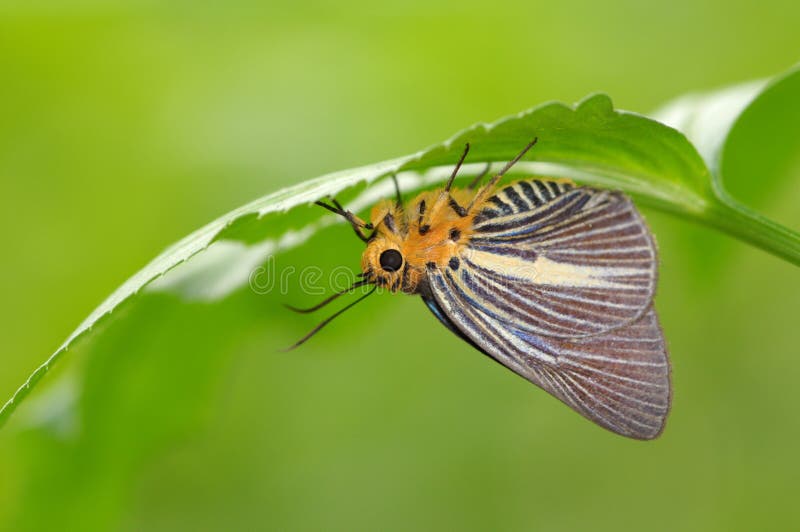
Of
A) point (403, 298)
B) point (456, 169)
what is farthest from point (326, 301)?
point (403, 298)

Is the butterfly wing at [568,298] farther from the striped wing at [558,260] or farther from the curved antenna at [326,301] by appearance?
the curved antenna at [326,301]

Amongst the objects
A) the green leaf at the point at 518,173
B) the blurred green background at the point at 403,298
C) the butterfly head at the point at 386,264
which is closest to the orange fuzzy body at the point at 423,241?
the butterfly head at the point at 386,264

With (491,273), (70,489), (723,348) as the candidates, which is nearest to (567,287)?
(491,273)

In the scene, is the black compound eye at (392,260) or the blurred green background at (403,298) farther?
the blurred green background at (403,298)

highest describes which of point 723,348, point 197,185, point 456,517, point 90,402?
point 197,185

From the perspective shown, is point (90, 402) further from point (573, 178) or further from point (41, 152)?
point (41, 152)

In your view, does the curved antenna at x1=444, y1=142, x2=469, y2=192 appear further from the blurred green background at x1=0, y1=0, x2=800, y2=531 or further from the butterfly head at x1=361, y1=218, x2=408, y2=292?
the blurred green background at x1=0, y1=0, x2=800, y2=531

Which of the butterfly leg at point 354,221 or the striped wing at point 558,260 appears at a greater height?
the butterfly leg at point 354,221
